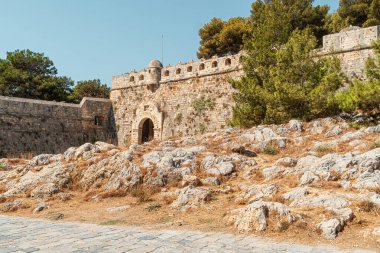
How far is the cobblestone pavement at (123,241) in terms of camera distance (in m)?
5.52

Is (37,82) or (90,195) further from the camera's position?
(37,82)

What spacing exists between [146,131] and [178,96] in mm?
4716

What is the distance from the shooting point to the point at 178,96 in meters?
24.6

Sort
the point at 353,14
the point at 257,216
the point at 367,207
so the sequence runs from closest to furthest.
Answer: the point at 257,216, the point at 367,207, the point at 353,14

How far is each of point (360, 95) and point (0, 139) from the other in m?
21.1

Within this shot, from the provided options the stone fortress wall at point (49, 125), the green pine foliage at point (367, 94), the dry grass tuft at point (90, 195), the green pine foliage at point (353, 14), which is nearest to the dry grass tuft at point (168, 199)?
the dry grass tuft at point (90, 195)

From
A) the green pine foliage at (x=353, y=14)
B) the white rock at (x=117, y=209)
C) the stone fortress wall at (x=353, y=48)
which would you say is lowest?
the white rock at (x=117, y=209)

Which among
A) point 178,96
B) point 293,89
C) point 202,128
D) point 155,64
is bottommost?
point 202,128

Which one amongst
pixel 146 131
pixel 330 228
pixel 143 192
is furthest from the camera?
pixel 146 131

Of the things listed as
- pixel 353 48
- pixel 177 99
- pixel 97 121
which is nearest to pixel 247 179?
pixel 353 48

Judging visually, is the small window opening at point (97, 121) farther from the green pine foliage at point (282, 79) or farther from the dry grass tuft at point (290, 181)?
the dry grass tuft at point (290, 181)

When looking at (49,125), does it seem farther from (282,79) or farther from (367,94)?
(367,94)

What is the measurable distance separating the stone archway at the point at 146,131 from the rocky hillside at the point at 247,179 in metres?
11.6

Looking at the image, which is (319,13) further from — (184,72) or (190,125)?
(190,125)
